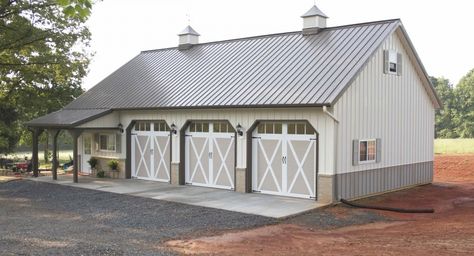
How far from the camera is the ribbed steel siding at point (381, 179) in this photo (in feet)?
48.6

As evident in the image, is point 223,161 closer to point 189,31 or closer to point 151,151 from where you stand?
point 151,151

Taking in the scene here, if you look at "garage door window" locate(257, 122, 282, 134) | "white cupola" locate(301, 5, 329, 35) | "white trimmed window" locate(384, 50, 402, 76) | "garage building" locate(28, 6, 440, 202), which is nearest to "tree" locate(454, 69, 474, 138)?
"garage building" locate(28, 6, 440, 202)

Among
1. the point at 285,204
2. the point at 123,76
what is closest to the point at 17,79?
the point at 123,76

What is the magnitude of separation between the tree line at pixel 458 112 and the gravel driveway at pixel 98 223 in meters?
66.4

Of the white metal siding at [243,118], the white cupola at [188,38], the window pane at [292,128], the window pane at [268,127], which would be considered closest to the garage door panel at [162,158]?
the white metal siding at [243,118]

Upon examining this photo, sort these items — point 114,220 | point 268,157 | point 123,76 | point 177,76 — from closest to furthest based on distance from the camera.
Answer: point 114,220 → point 268,157 → point 177,76 → point 123,76

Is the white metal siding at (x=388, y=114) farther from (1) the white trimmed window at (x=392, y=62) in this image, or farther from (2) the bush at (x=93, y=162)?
(2) the bush at (x=93, y=162)

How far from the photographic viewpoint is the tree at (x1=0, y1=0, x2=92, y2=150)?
70.8 ft

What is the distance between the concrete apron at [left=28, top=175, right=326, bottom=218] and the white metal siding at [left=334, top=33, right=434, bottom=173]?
2068mm

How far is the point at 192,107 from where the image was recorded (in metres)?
17.3

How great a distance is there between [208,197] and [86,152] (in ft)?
32.5

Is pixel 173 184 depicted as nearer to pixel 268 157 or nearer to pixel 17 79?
pixel 268 157

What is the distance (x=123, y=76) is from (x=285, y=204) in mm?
13273

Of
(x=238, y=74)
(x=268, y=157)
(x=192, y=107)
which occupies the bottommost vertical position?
(x=268, y=157)
